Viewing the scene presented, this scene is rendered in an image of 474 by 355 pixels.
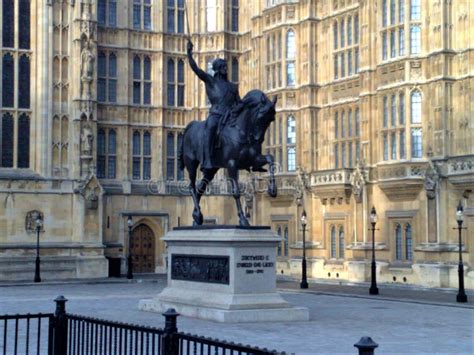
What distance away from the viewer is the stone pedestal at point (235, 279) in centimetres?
2320

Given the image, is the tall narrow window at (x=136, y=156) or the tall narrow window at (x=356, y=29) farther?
the tall narrow window at (x=136, y=156)

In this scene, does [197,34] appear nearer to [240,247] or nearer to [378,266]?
[378,266]

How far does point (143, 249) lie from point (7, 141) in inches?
381

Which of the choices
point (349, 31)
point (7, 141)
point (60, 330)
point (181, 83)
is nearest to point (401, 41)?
point (349, 31)

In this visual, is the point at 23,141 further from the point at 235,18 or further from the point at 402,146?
the point at 402,146

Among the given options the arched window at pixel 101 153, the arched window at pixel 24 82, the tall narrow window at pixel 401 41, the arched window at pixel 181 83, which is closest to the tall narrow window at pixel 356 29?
the tall narrow window at pixel 401 41

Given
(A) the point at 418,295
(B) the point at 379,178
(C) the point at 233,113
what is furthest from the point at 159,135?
(C) the point at 233,113

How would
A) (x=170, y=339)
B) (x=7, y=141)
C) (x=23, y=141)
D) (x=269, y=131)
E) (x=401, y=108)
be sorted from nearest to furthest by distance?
(x=170, y=339), (x=401, y=108), (x=7, y=141), (x=23, y=141), (x=269, y=131)

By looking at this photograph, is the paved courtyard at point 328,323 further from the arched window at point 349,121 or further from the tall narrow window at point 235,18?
the tall narrow window at point 235,18

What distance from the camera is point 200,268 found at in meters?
25.0

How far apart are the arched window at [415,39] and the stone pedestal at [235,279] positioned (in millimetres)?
18397

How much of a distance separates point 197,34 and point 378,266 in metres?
19.4

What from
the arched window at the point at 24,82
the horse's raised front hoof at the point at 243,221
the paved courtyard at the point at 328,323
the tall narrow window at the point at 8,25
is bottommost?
the paved courtyard at the point at 328,323

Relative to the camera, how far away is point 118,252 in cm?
5072
